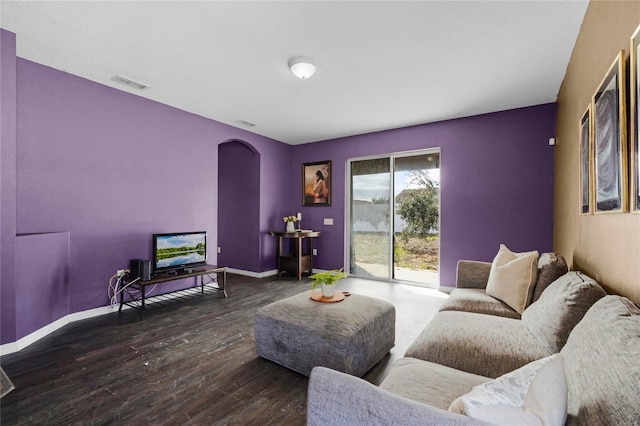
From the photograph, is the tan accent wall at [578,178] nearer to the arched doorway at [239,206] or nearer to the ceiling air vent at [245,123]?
the ceiling air vent at [245,123]

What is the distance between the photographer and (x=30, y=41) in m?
2.63

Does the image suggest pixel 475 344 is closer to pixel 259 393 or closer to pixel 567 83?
pixel 259 393

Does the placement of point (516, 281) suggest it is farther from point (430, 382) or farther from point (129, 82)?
point (129, 82)

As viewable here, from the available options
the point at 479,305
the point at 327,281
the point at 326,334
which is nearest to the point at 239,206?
the point at 327,281

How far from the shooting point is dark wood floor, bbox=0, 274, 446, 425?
69.5 inches

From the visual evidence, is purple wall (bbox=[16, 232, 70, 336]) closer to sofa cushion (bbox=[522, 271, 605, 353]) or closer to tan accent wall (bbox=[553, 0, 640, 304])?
sofa cushion (bbox=[522, 271, 605, 353])

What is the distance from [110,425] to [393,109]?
4372 mm

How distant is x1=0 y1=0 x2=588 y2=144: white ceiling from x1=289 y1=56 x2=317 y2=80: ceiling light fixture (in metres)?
0.07

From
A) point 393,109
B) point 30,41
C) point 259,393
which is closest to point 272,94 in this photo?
point 393,109

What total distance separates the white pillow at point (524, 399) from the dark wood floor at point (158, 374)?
1296 millimetres

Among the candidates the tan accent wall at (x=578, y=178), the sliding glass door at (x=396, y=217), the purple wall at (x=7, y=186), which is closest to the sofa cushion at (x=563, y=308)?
the tan accent wall at (x=578, y=178)

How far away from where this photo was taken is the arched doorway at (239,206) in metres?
5.71

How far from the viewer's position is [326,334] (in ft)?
6.91

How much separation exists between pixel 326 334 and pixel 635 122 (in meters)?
1.99
